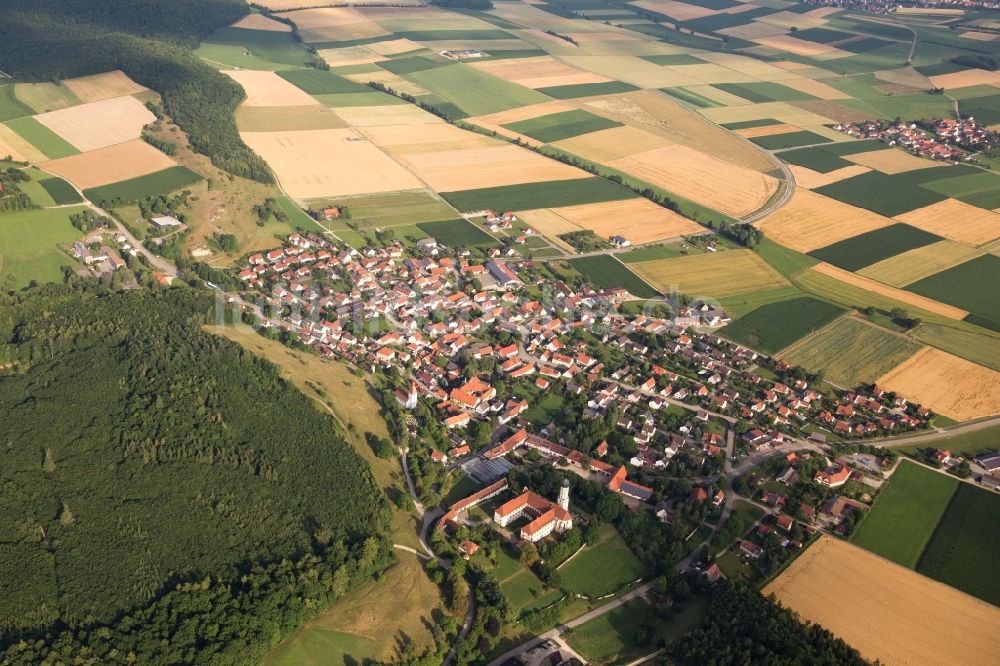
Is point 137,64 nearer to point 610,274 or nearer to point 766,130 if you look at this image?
point 610,274

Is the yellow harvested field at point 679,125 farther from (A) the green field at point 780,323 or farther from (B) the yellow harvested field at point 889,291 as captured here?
(A) the green field at point 780,323

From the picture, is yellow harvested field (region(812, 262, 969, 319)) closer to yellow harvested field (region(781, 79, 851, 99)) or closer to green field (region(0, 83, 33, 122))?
yellow harvested field (region(781, 79, 851, 99))

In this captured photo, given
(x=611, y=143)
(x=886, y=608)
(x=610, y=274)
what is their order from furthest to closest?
(x=611, y=143)
(x=610, y=274)
(x=886, y=608)

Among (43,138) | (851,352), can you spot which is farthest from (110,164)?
(851,352)

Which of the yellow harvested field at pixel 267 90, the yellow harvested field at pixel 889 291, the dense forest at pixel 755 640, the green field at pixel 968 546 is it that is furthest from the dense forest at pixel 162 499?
the yellow harvested field at pixel 267 90

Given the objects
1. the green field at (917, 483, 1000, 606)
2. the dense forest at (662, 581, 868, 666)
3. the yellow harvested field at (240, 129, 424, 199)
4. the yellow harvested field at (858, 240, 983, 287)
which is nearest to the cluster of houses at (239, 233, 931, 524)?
the green field at (917, 483, 1000, 606)

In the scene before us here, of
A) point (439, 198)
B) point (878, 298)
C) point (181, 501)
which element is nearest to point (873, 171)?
point (878, 298)
